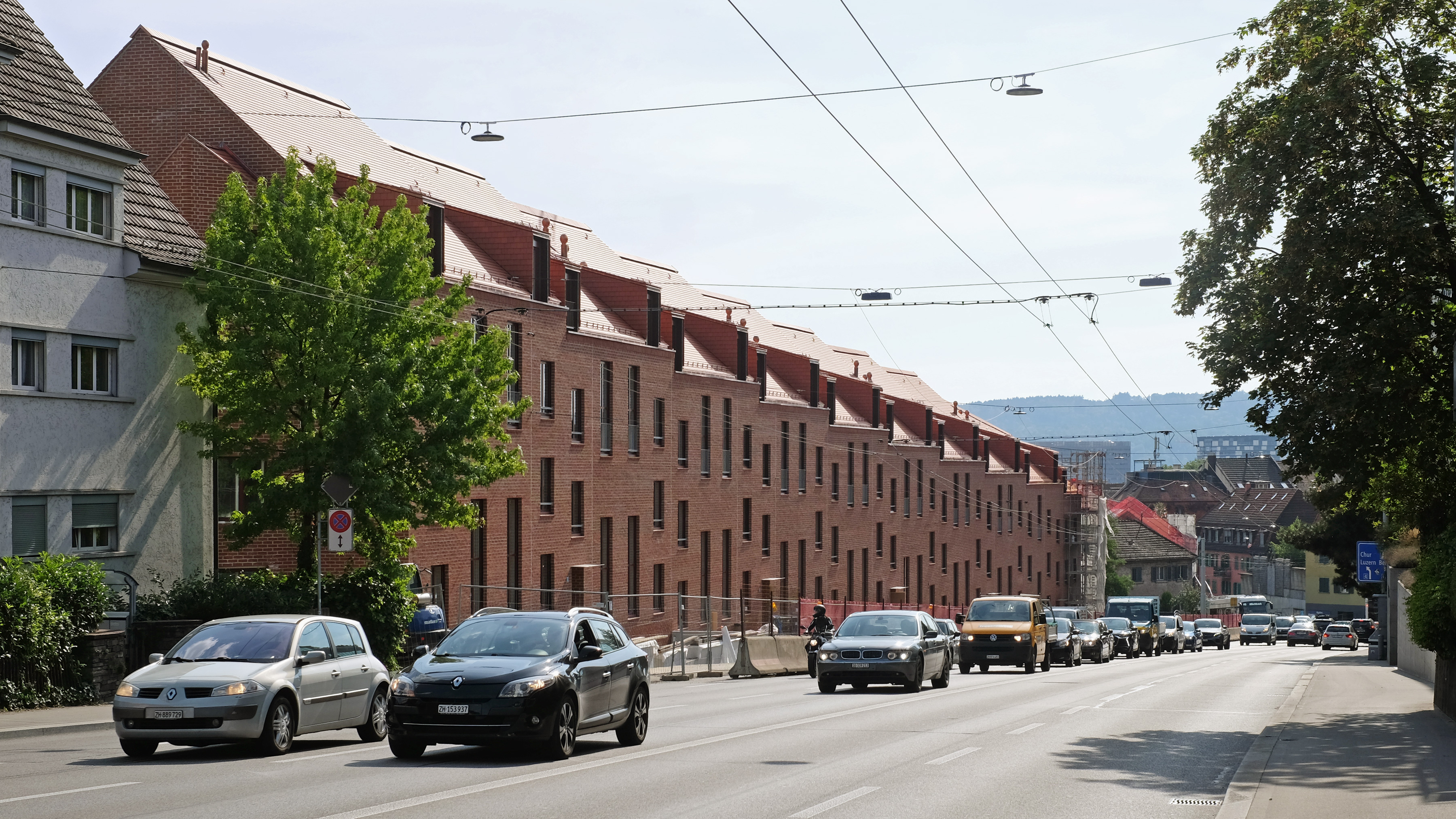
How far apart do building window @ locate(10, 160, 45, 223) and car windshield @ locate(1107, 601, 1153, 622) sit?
166 ft

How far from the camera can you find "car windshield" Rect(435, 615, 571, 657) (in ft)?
50.1

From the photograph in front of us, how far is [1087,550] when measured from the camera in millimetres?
110875

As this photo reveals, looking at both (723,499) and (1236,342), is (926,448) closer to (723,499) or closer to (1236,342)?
(723,499)

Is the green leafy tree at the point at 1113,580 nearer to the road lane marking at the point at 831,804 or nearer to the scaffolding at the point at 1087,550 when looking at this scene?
the scaffolding at the point at 1087,550

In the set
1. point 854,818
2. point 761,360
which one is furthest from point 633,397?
point 854,818

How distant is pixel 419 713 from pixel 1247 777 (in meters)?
7.57

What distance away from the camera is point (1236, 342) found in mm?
21422

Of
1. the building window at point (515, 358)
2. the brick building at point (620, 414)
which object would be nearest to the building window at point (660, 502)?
the brick building at point (620, 414)

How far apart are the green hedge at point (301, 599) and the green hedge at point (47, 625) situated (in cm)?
252

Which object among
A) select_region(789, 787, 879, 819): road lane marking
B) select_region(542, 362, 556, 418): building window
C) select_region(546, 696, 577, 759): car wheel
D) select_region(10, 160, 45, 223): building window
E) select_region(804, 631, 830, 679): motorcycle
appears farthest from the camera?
select_region(542, 362, 556, 418): building window

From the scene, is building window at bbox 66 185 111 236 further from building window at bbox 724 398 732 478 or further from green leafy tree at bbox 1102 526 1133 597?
green leafy tree at bbox 1102 526 1133 597

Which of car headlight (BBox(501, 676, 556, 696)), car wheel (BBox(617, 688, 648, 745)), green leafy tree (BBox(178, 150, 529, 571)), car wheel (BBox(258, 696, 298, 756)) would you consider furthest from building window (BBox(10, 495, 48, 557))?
car headlight (BBox(501, 676, 556, 696))

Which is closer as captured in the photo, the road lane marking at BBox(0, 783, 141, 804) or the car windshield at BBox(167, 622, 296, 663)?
the road lane marking at BBox(0, 783, 141, 804)

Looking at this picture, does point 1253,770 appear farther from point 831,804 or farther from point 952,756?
point 831,804
